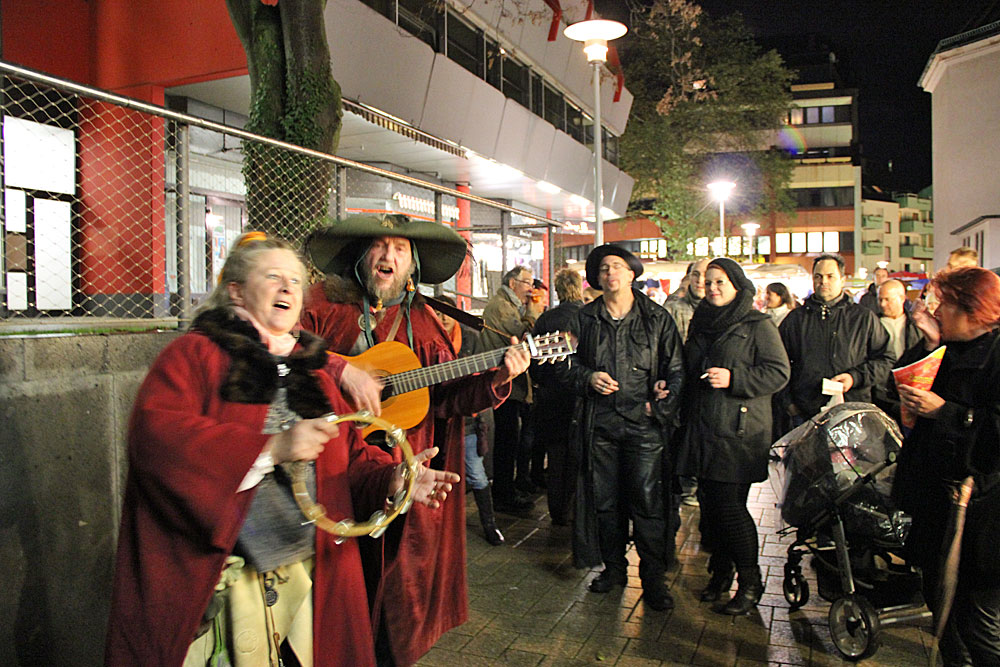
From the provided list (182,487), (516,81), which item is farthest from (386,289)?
(516,81)

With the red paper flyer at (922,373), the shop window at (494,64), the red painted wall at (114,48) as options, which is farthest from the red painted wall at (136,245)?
the shop window at (494,64)

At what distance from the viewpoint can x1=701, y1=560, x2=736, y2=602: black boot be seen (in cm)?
487

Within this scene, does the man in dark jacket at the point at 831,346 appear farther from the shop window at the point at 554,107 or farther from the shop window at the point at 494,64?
the shop window at the point at 554,107

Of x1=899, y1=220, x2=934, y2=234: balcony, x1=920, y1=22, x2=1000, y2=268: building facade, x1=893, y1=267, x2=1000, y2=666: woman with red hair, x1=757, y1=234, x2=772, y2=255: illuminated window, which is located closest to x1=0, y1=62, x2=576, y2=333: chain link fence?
x1=893, y1=267, x2=1000, y2=666: woman with red hair

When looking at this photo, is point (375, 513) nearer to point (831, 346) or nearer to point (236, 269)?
point (236, 269)

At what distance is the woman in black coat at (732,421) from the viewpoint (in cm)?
467

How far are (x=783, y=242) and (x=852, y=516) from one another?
212 ft

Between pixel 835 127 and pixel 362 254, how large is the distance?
72.8 metres

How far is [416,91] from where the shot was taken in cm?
1455

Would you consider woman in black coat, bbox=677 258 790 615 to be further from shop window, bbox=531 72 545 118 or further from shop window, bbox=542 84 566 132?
shop window, bbox=542 84 566 132

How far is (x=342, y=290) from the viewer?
3791mm

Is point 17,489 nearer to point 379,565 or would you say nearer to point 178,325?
point 178,325

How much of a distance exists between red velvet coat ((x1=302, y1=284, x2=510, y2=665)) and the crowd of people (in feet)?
0.03

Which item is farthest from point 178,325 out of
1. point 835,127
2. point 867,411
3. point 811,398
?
point 835,127
